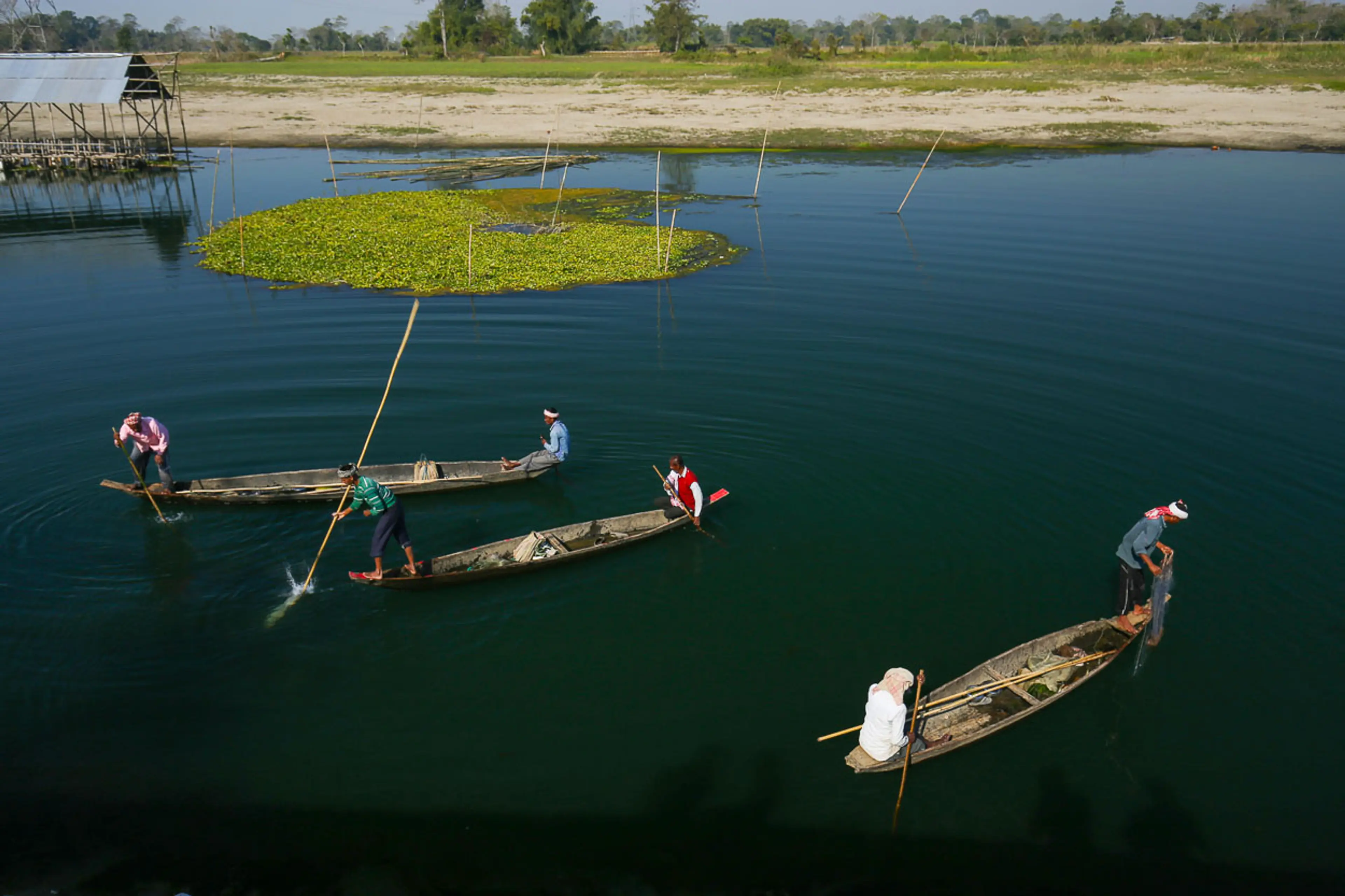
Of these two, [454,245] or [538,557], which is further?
[454,245]

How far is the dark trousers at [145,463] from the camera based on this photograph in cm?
1609

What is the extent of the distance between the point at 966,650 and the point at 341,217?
36.1m

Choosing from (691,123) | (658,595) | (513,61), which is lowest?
(658,595)

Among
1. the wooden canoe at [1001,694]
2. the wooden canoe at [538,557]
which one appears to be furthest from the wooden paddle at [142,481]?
the wooden canoe at [1001,694]

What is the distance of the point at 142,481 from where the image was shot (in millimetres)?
16156

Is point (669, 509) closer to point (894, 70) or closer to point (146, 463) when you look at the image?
point (146, 463)

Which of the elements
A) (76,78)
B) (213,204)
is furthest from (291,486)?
(76,78)

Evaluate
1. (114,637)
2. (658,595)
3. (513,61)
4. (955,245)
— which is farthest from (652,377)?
(513,61)

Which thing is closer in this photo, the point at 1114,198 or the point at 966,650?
the point at 966,650

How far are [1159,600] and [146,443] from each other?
57.7ft

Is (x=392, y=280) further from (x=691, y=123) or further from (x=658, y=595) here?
(x=691, y=123)

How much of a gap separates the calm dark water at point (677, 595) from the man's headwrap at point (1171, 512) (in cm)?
217

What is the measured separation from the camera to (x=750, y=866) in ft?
33.3

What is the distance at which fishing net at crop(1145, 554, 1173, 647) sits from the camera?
1280 centimetres
